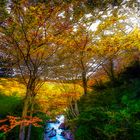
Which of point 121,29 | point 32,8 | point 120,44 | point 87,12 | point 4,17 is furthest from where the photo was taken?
point 121,29

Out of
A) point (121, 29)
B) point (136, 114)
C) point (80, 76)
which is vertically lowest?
point (136, 114)

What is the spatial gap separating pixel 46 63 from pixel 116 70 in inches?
277

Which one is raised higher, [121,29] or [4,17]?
[121,29]

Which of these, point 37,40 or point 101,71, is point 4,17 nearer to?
point 37,40

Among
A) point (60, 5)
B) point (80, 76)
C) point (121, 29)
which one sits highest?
point (121, 29)

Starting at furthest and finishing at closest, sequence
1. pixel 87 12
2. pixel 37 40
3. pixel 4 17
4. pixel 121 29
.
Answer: pixel 121 29, pixel 37 40, pixel 87 12, pixel 4 17

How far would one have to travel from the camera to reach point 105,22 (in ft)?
34.2

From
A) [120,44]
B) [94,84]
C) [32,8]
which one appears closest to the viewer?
[32,8]

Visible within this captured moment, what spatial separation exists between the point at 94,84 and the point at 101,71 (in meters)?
1.32

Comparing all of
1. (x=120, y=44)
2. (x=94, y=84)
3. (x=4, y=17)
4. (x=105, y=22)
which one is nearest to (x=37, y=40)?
(x=4, y=17)

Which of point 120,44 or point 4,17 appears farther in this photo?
point 120,44

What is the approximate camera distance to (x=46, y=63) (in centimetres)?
1250

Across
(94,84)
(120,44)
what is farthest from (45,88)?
(120,44)

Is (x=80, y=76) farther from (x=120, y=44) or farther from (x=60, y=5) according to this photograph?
(x=60, y=5)
